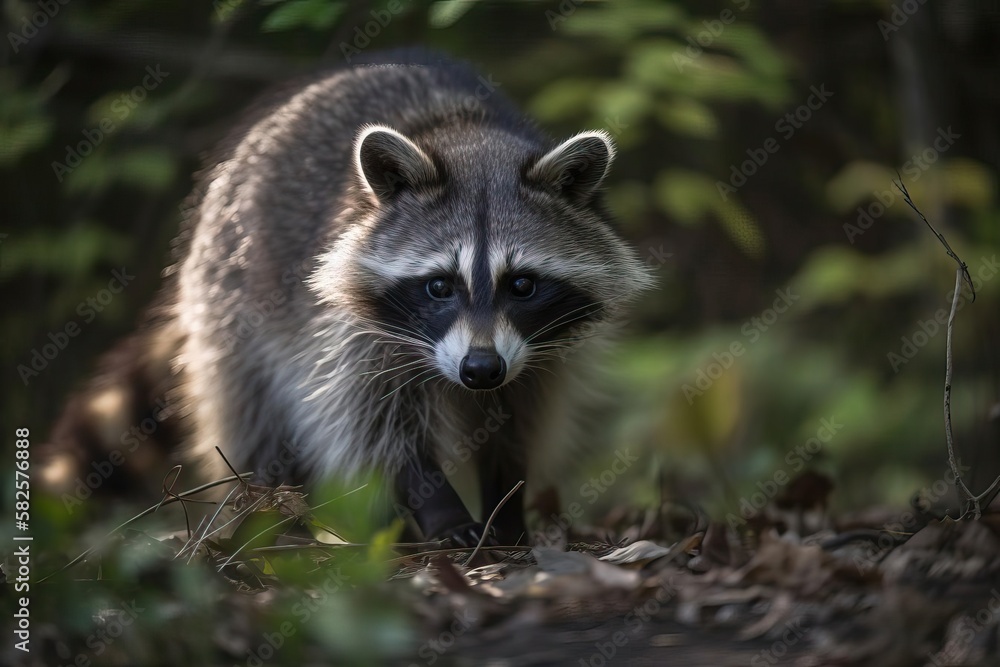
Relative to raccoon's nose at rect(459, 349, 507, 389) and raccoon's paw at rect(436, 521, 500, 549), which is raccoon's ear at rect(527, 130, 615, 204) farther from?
raccoon's paw at rect(436, 521, 500, 549)

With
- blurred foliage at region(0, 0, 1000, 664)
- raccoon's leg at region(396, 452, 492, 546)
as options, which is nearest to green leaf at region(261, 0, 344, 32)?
blurred foliage at region(0, 0, 1000, 664)

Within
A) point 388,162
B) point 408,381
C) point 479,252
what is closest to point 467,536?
point 408,381

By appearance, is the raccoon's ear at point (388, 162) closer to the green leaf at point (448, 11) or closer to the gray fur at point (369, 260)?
the gray fur at point (369, 260)

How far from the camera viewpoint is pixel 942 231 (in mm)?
3641

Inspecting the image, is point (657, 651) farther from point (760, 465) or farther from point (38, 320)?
point (38, 320)

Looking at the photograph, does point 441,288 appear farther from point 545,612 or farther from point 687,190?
point 687,190

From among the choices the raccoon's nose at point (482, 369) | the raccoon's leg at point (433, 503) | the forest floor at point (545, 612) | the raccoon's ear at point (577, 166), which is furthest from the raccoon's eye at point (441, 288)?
the forest floor at point (545, 612)

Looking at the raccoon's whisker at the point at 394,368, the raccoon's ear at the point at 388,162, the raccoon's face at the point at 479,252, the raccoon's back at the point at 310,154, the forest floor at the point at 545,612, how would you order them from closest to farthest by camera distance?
the forest floor at the point at 545,612, the raccoon's face at the point at 479,252, the raccoon's ear at the point at 388,162, the raccoon's whisker at the point at 394,368, the raccoon's back at the point at 310,154

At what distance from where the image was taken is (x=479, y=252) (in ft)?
9.70

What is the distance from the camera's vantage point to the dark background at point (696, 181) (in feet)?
10.00

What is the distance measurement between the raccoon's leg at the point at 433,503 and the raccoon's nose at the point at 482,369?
0.57m

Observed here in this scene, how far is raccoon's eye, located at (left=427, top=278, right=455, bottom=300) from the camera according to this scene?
3.00 meters

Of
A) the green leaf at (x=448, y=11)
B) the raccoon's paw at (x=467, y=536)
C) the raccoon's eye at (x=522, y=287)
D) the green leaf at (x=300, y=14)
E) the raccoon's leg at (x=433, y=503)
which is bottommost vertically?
the raccoon's paw at (x=467, y=536)

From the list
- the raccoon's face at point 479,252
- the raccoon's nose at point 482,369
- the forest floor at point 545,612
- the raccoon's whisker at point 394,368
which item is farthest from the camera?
the raccoon's whisker at point 394,368
